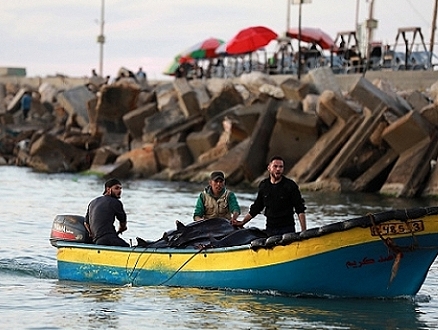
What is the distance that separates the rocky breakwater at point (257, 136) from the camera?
3105 centimetres

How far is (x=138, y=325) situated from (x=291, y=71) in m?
36.0

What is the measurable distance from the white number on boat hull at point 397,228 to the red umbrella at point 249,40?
122 ft

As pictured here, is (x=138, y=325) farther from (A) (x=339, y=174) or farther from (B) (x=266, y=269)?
(A) (x=339, y=174)

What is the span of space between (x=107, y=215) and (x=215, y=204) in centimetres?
139

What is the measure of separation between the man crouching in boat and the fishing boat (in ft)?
0.82

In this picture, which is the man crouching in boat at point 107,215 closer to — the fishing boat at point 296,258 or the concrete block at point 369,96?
the fishing boat at point 296,258

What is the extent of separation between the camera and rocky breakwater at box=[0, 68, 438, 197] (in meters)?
31.0

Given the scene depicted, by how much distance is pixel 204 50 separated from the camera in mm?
59312

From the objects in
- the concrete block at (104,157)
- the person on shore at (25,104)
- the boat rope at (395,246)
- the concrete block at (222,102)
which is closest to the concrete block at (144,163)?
the concrete block at (104,157)

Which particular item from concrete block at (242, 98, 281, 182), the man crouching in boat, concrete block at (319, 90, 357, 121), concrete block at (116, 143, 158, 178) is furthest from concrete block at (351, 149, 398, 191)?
the man crouching in boat

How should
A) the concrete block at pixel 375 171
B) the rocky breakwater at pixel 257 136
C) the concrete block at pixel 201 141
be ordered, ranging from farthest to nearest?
the concrete block at pixel 201 141 → the concrete block at pixel 375 171 → the rocky breakwater at pixel 257 136

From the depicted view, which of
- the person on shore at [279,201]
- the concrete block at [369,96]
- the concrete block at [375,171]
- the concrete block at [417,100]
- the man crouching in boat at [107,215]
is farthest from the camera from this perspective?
the concrete block at [417,100]

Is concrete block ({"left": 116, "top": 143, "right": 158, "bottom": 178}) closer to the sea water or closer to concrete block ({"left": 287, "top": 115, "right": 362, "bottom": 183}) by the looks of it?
concrete block ({"left": 287, "top": 115, "right": 362, "bottom": 183})

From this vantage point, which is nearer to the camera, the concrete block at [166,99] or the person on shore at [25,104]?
the concrete block at [166,99]
